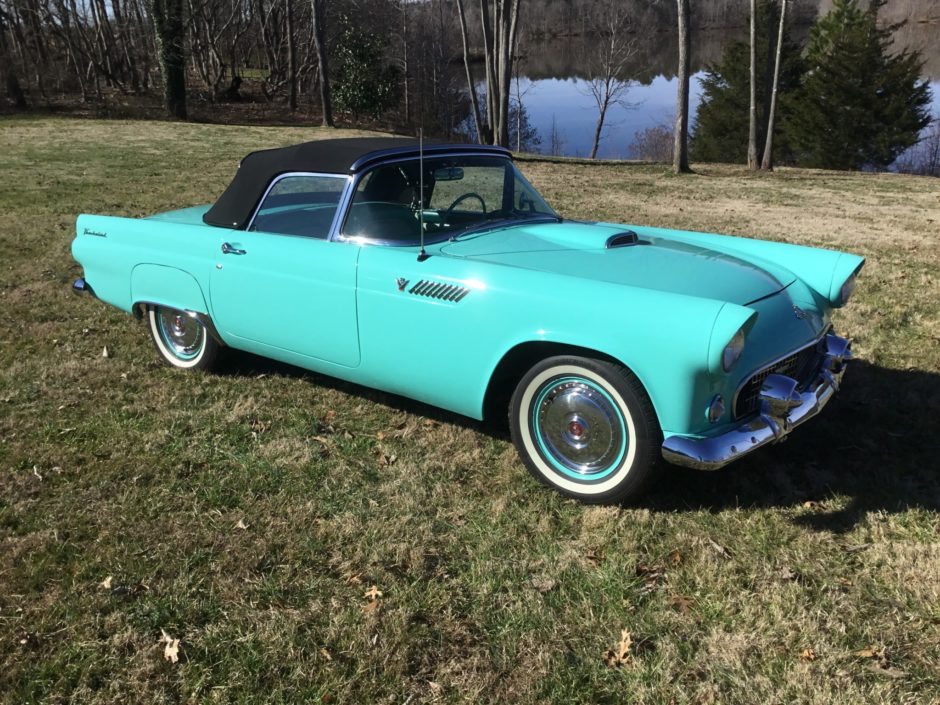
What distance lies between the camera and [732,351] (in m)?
2.61

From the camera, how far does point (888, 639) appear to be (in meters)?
2.31

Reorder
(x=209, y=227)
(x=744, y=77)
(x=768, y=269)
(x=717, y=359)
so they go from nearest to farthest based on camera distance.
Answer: (x=717, y=359)
(x=768, y=269)
(x=209, y=227)
(x=744, y=77)

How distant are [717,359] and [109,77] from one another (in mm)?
39679

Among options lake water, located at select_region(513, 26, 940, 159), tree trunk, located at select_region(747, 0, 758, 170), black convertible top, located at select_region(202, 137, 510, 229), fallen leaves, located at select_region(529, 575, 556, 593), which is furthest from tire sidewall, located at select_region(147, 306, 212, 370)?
lake water, located at select_region(513, 26, 940, 159)

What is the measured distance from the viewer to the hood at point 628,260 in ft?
9.93

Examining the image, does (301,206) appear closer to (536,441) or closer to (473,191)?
(473,191)

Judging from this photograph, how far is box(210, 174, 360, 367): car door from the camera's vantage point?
3551mm

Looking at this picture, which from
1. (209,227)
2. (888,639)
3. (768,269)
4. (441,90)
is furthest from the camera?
(441,90)

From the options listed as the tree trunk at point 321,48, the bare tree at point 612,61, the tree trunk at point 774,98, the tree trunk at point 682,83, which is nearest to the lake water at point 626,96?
the bare tree at point 612,61

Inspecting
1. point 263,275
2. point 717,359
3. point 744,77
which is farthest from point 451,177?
point 744,77

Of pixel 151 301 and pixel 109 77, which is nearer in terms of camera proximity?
pixel 151 301

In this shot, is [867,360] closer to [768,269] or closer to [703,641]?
[768,269]

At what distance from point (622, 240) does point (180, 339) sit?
297 centimetres

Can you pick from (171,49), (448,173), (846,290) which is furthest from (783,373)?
(171,49)
